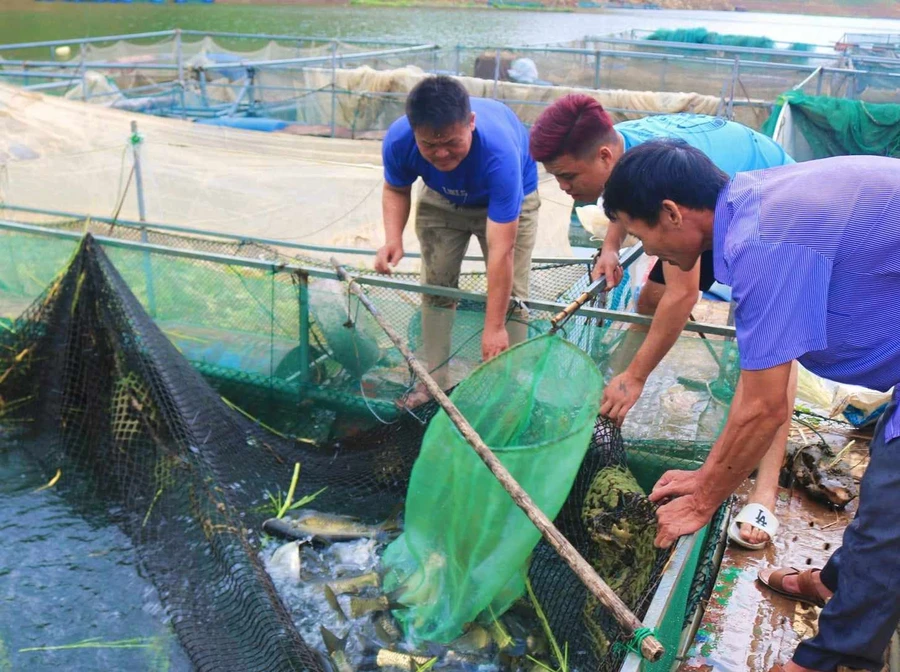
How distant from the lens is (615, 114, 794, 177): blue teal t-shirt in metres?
3.56

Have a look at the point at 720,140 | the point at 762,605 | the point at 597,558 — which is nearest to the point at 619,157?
the point at 720,140

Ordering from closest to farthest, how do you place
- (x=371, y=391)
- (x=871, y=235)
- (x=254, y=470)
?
(x=871, y=235), (x=254, y=470), (x=371, y=391)

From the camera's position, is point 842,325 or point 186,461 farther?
point 186,461

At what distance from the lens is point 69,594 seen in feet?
12.2

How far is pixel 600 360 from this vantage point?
3.97 m

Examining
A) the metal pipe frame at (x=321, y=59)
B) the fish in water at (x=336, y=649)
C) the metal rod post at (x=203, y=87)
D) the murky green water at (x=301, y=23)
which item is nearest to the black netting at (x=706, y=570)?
the fish in water at (x=336, y=649)

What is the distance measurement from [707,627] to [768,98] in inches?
459

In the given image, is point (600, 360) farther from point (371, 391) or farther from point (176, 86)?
point (176, 86)

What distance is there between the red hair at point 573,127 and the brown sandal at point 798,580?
1.86m

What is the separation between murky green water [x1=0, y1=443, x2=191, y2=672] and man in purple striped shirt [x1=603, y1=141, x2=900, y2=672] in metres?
2.34

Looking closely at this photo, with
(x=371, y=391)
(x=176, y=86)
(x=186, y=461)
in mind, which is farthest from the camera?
(x=176, y=86)

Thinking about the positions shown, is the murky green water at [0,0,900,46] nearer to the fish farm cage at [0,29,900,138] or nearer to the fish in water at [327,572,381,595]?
the fish farm cage at [0,29,900,138]

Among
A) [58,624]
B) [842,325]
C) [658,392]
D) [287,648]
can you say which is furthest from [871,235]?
[58,624]

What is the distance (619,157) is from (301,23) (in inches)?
1320
